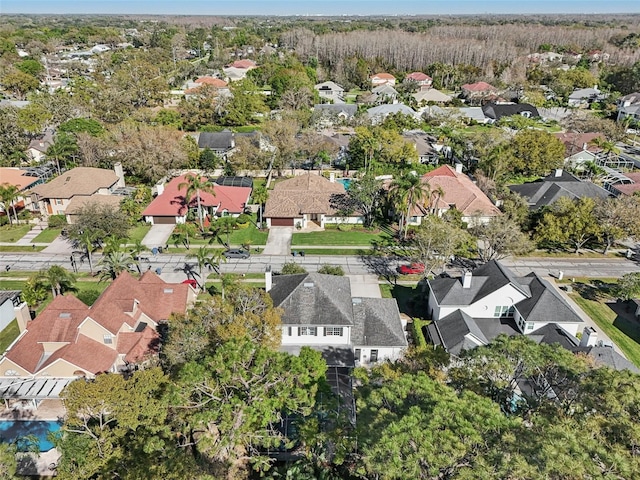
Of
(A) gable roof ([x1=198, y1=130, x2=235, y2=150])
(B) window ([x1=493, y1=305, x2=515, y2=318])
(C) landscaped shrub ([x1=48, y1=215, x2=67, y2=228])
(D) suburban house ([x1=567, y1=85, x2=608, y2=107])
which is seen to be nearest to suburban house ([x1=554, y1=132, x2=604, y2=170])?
(D) suburban house ([x1=567, y1=85, x2=608, y2=107])

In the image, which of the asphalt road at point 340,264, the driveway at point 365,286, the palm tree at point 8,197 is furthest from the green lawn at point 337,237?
the palm tree at point 8,197

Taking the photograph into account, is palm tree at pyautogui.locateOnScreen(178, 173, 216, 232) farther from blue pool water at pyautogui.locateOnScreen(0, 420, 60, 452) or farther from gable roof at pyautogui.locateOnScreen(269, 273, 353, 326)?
blue pool water at pyautogui.locateOnScreen(0, 420, 60, 452)

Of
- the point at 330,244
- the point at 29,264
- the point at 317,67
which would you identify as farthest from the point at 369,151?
the point at 317,67

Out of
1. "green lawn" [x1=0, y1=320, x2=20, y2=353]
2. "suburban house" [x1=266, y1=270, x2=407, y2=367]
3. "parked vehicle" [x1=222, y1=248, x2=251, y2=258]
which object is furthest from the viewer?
"parked vehicle" [x1=222, y1=248, x2=251, y2=258]

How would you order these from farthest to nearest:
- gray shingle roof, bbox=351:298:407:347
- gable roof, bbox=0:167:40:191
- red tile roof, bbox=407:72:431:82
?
red tile roof, bbox=407:72:431:82
gable roof, bbox=0:167:40:191
gray shingle roof, bbox=351:298:407:347

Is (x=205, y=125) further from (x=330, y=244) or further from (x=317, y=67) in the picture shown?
(x=317, y=67)

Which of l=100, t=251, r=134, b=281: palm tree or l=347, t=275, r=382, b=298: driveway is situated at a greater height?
l=100, t=251, r=134, b=281: palm tree

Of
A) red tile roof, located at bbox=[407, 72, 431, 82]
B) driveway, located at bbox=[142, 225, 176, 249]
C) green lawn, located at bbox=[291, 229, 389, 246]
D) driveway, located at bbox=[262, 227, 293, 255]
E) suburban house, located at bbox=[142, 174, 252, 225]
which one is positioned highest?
red tile roof, located at bbox=[407, 72, 431, 82]

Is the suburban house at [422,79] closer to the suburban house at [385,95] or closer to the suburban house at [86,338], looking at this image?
the suburban house at [385,95]
